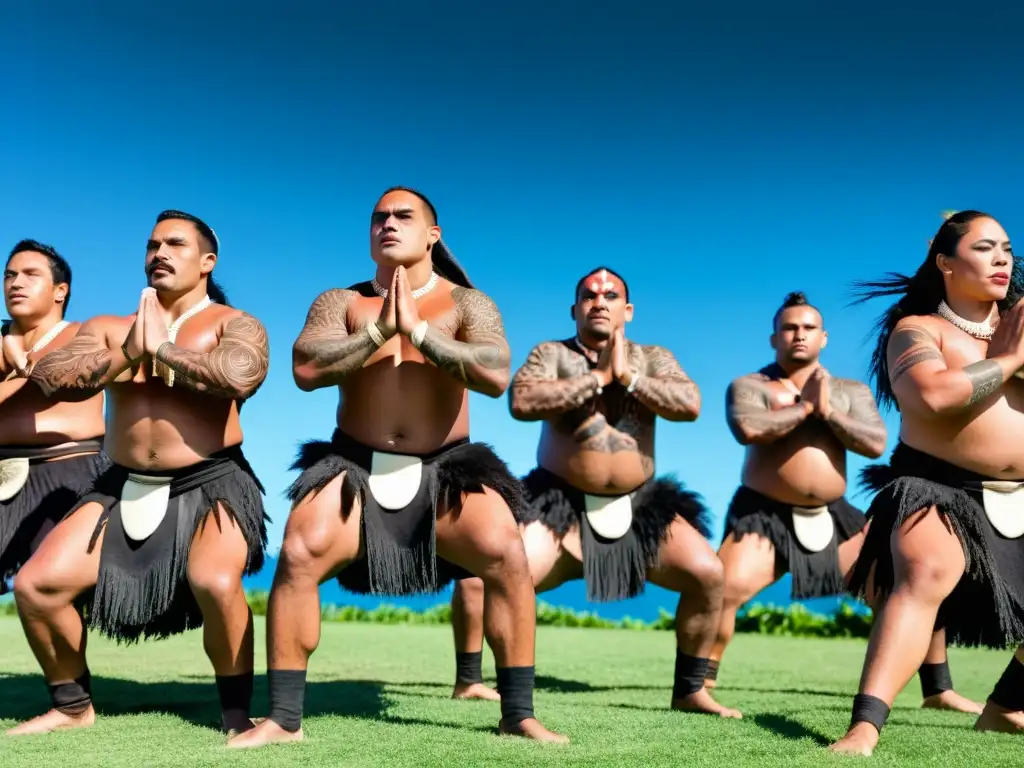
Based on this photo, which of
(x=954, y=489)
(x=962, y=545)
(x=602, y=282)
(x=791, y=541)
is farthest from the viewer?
(x=791, y=541)

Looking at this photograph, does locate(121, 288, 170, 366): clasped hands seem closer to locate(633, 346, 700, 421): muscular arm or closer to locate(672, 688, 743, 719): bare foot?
locate(633, 346, 700, 421): muscular arm

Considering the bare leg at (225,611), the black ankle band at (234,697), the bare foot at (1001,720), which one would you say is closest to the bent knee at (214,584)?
the bare leg at (225,611)

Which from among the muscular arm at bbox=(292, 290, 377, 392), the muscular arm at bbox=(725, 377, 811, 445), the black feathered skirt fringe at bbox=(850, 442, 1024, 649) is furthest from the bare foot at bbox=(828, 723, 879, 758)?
the muscular arm at bbox=(725, 377, 811, 445)

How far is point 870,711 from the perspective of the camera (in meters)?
3.91

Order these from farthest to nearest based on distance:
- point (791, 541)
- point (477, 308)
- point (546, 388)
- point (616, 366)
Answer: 1. point (791, 541)
2. point (546, 388)
3. point (616, 366)
4. point (477, 308)

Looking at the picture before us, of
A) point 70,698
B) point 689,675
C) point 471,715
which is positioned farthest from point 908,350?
point 70,698

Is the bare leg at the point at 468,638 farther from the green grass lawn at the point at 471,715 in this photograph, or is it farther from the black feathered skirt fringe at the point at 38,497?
the black feathered skirt fringe at the point at 38,497

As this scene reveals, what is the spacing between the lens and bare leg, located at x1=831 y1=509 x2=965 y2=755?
396 cm

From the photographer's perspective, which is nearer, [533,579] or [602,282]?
[533,579]

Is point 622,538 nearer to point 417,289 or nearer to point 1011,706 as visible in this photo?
point 417,289

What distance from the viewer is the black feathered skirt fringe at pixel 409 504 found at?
4301mm

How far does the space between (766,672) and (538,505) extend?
2.76 meters

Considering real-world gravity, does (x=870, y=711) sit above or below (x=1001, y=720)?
above

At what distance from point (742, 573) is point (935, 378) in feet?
7.53
